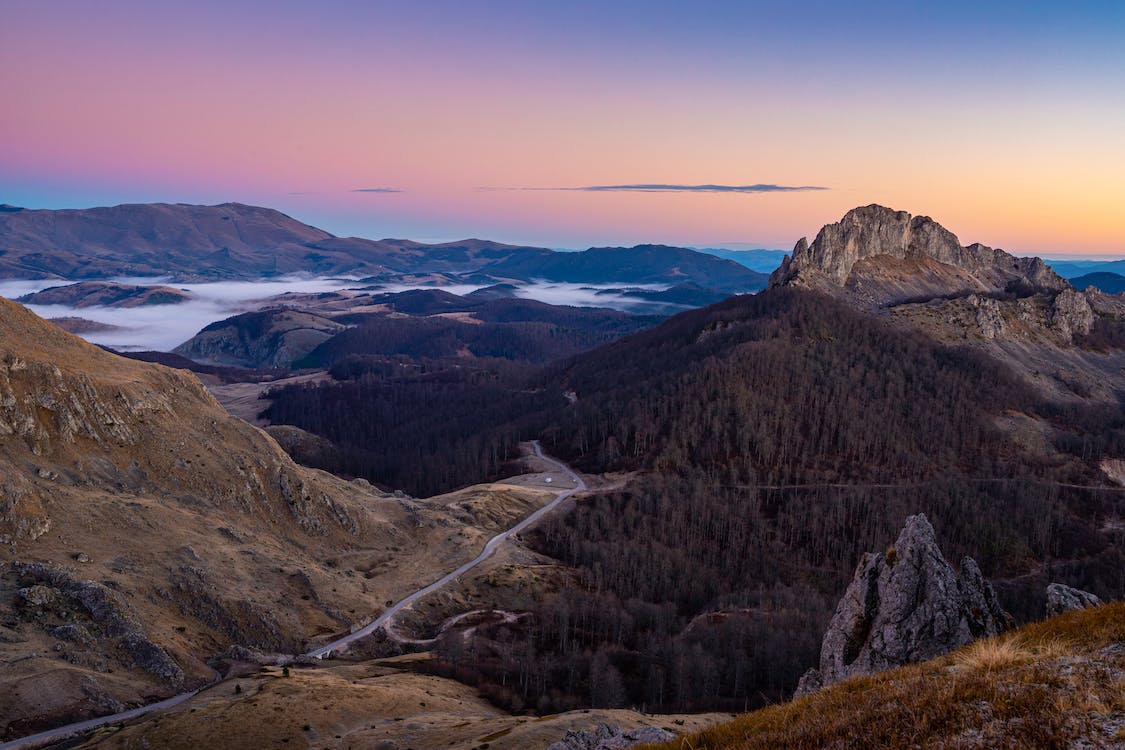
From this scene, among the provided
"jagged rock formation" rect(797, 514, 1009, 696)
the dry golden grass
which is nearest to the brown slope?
"jagged rock formation" rect(797, 514, 1009, 696)

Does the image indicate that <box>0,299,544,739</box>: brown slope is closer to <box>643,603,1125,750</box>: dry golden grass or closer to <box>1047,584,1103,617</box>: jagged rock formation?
<box>643,603,1125,750</box>: dry golden grass

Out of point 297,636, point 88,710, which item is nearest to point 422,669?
point 297,636

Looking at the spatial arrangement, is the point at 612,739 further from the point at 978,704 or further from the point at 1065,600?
the point at 1065,600

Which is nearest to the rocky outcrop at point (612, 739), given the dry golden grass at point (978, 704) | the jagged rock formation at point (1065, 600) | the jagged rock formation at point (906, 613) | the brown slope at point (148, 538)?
the dry golden grass at point (978, 704)

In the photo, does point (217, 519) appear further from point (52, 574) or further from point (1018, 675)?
point (1018, 675)

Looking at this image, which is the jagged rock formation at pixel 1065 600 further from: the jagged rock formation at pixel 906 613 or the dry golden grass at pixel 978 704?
the dry golden grass at pixel 978 704

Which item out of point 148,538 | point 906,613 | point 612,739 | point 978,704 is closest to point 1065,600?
point 906,613

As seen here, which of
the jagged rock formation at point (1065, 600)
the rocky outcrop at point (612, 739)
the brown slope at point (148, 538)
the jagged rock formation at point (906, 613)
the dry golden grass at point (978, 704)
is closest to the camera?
the dry golden grass at point (978, 704)
